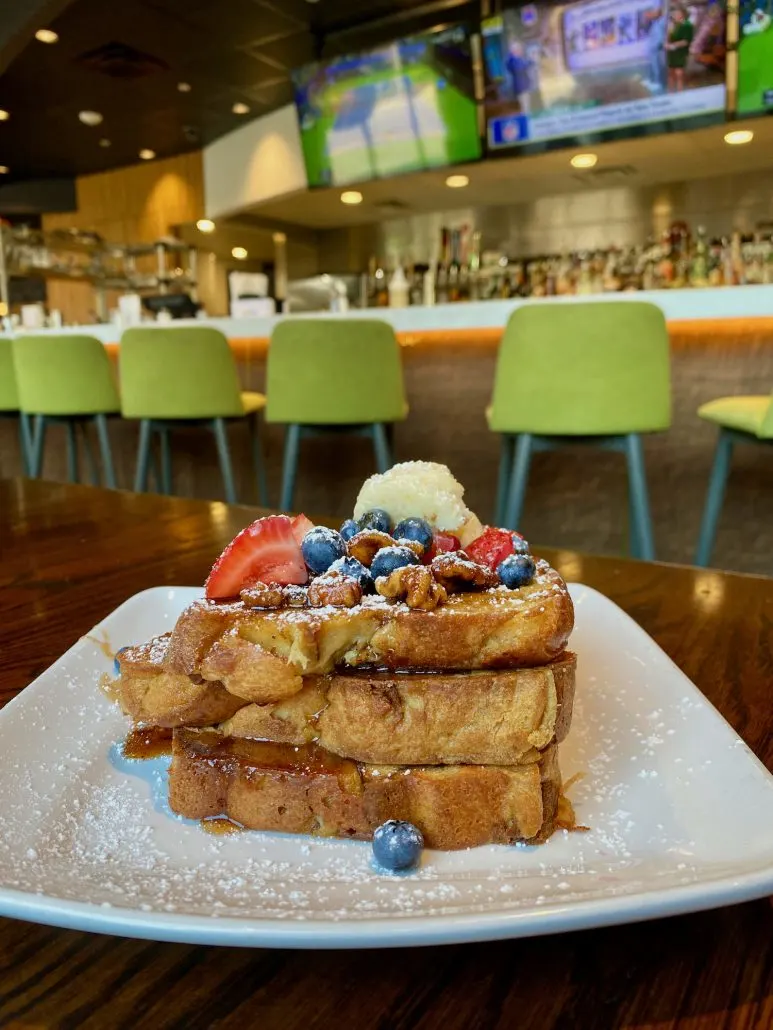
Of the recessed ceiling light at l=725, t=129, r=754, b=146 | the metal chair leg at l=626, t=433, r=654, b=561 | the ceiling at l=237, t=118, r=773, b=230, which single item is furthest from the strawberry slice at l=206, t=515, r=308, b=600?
the recessed ceiling light at l=725, t=129, r=754, b=146

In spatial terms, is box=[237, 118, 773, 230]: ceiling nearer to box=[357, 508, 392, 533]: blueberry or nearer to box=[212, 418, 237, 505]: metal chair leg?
box=[212, 418, 237, 505]: metal chair leg

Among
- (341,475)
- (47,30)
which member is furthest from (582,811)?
(47,30)

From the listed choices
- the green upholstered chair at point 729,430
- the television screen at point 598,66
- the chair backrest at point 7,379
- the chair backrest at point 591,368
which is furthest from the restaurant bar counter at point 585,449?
the television screen at point 598,66

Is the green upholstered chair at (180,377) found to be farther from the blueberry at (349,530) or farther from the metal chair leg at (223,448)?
the blueberry at (349,530)

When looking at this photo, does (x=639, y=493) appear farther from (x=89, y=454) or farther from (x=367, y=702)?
(x=89, y=454)

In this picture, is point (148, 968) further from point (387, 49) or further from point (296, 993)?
point (387, 49)

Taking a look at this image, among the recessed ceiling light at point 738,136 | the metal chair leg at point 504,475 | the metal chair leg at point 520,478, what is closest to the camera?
the metal chair leg at point 520,478
